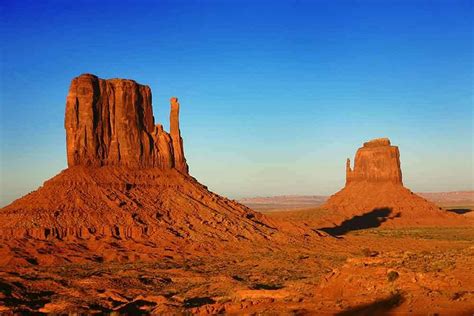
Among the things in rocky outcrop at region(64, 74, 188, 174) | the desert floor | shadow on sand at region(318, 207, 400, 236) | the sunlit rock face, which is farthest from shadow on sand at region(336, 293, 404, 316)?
the sunlit rock face

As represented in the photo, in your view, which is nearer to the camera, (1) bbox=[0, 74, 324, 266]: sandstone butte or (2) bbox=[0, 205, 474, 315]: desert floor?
(2) bbox=[0, 205, 474, 315]: desert floor

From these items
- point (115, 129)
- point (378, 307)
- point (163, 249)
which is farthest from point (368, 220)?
point (378, 307)

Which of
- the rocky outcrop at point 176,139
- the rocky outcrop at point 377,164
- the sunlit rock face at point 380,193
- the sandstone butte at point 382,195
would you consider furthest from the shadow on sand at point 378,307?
the rocky outcrop at point 377,164

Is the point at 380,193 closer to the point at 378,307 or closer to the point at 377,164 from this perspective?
the point at 377,164

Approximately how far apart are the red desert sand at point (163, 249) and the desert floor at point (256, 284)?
0.32 feet

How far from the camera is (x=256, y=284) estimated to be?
31828 mm

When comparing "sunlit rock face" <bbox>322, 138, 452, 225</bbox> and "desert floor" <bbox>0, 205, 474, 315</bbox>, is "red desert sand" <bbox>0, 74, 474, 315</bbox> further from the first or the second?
"sunlit rock face" <bbox>322, 138, 452, 225</bbox>

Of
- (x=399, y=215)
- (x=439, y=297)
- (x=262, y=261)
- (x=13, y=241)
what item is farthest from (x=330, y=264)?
(x=399, y=215)

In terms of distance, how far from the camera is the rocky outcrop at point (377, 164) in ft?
364

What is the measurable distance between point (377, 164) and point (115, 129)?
69.8m

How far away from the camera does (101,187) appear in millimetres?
55156

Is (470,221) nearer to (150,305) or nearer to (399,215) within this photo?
(399,215)

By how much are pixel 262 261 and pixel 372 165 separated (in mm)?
75781

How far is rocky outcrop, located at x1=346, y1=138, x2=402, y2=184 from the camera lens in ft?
364
